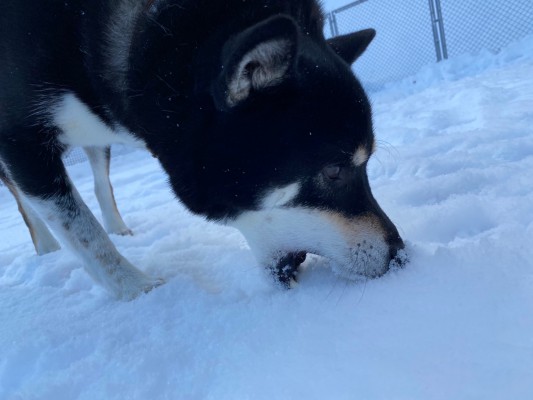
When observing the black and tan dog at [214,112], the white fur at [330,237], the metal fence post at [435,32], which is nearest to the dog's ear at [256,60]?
the black and tan dog at [214,112]

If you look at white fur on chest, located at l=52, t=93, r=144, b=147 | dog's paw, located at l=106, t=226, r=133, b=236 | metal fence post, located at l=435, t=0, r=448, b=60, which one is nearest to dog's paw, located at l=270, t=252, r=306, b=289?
white fur on chest, located at l=52, t=93, r=144, b=147

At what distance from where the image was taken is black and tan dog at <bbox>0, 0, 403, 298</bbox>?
1321mm

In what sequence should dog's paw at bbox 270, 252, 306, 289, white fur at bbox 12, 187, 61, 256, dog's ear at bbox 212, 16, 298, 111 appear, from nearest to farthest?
dog's ear at bbox 212, 16, 298, 111
dog's paw at bbox 270, 252, 306, 289
white fur at bbox 12, 187, 61, 256

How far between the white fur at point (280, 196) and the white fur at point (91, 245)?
60cm

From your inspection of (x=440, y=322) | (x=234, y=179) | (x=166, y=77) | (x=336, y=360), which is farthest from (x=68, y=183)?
(x=440, y=322)

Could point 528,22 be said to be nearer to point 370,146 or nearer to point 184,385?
point 370,146

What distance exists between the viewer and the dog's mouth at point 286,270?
4.81ft

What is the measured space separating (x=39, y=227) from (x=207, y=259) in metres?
1.37

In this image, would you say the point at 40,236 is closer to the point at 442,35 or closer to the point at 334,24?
the point at 442,35

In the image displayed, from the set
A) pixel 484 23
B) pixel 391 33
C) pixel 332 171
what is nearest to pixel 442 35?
pixel 484 23

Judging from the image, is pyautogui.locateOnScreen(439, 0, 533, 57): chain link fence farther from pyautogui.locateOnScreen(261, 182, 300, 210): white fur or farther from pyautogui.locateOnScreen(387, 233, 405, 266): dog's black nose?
pyautogui.locateOnScreen(261, 182, 300, 210): white fur

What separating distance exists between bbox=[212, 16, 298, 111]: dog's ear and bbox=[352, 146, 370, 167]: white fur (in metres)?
0.33

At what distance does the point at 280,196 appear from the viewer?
1.40m

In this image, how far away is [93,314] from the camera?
1.57 m
